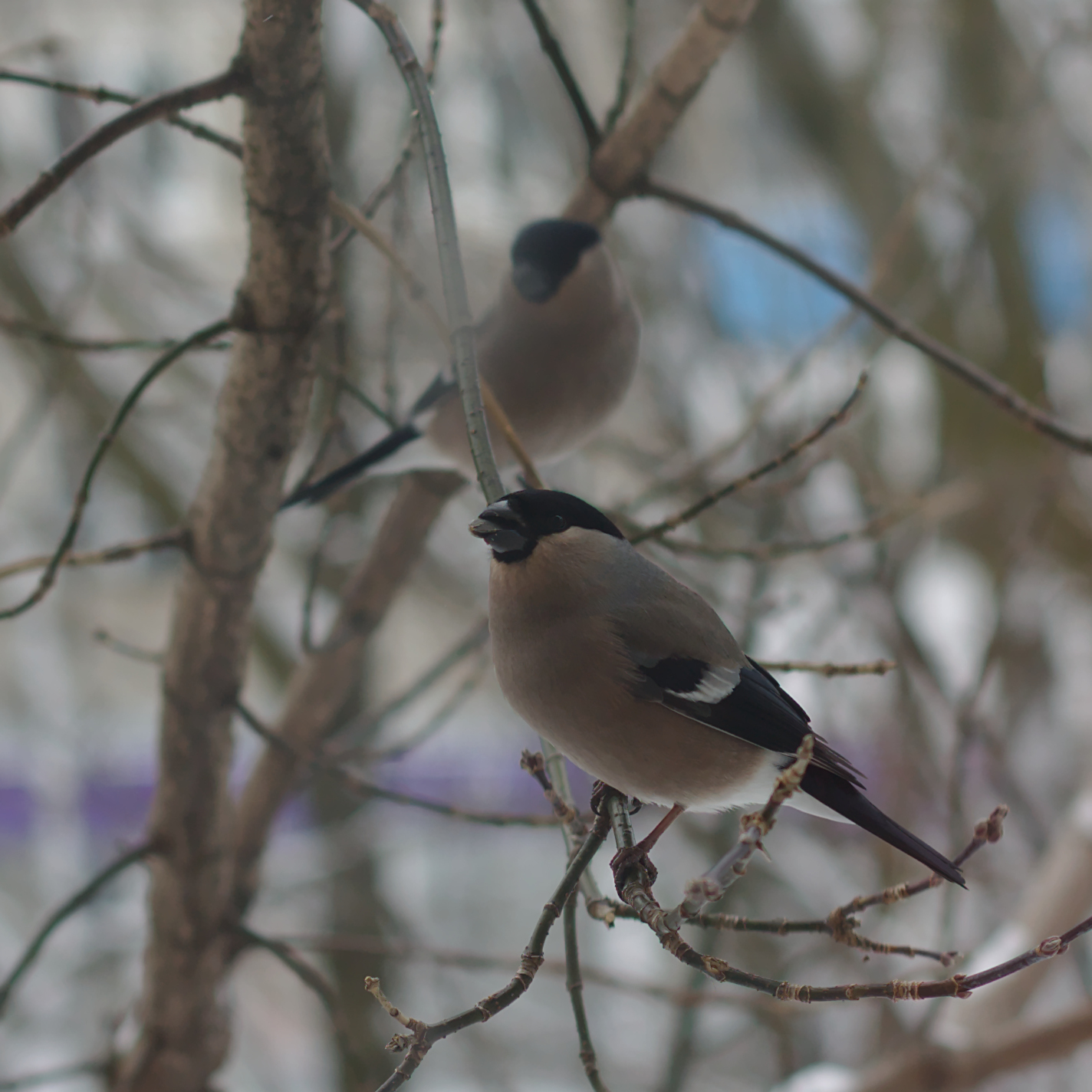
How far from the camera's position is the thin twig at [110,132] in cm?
87

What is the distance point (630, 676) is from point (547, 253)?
3.01ft

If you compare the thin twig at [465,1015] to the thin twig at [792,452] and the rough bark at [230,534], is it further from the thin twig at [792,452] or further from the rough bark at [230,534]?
the rough bark at [230,534]

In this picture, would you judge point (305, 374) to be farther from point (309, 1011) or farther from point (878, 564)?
point (309, 1011)

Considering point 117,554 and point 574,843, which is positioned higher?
point 117,554

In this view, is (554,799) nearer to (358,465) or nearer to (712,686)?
(712,686)

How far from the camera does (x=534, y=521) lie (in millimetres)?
1109

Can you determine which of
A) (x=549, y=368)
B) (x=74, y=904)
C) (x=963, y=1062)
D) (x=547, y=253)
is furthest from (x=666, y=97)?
(x=963, y=1062)

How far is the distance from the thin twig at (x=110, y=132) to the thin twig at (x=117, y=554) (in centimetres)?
48

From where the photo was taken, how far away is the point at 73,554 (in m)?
1.42

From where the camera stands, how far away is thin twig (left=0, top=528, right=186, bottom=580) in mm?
1298

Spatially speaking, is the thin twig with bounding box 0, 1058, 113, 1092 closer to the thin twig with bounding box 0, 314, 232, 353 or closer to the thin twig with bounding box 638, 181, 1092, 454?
the thin twig with bounding box 0, 314, 232, 353

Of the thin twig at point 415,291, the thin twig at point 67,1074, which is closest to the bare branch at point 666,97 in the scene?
the thin twig at point 415,291

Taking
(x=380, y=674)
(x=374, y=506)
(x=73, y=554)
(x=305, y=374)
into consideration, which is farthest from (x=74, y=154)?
(x=380, y=674)

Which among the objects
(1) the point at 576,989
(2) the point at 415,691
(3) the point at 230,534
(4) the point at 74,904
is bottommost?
(1) the point at 576,989
